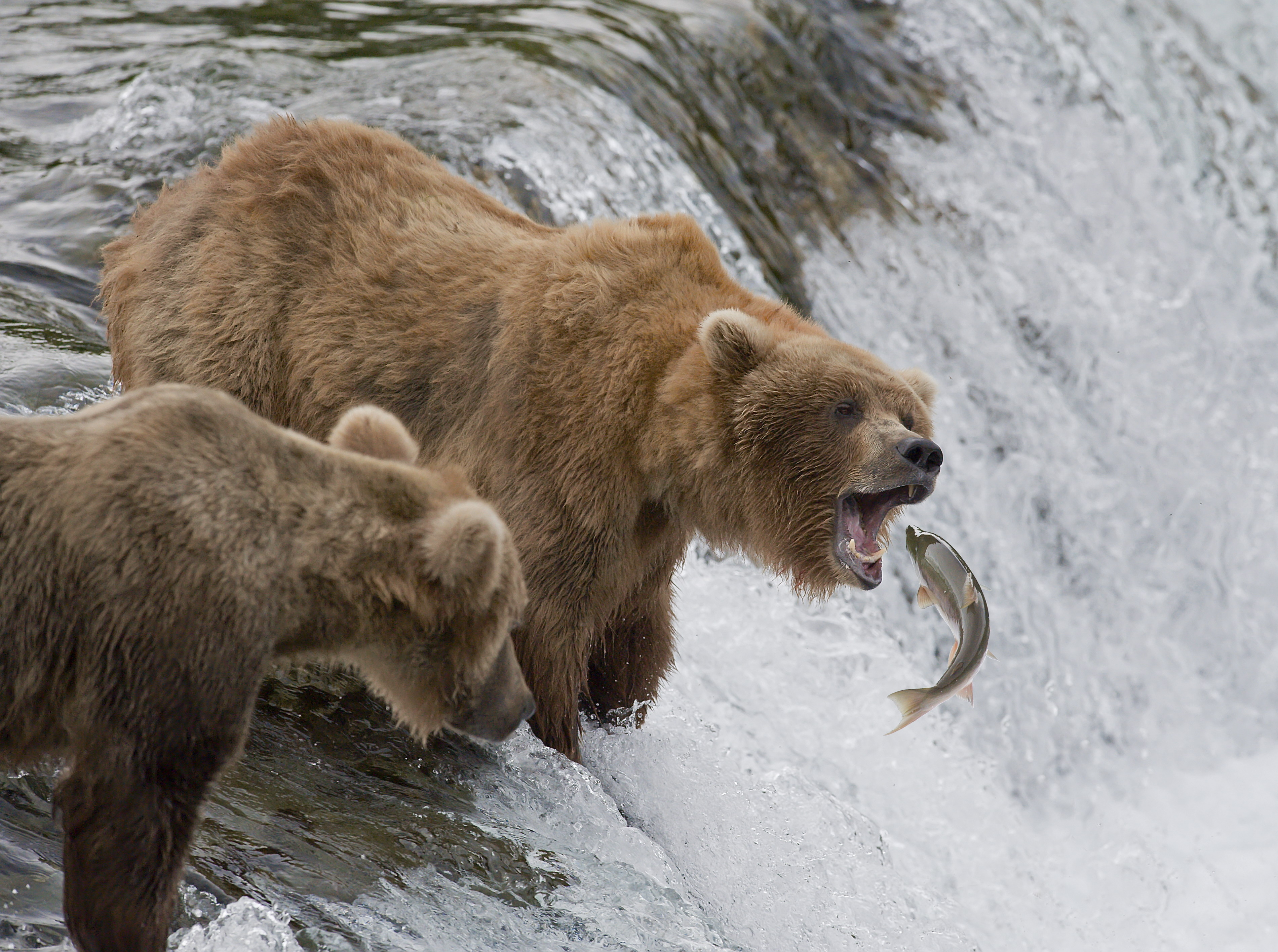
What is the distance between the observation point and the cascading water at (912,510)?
15.3ft

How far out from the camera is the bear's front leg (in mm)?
5355

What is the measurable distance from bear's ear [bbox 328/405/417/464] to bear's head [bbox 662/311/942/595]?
46.6 inches

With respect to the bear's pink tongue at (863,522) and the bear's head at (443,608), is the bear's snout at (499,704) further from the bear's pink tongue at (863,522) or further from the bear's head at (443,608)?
the bear's pink tongue at (863,522)

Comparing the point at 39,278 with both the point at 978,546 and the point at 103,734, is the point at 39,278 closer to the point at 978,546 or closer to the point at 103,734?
the point at 103,734

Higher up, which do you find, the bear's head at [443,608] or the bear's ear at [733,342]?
the bear's ear at [733,342]

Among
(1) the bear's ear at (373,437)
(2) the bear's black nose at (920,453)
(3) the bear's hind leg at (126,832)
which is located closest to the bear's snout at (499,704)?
(1) the bear's ear at (373,437)

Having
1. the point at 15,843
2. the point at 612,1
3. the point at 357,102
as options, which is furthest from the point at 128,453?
the point at 612,1

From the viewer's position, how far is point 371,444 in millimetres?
3863

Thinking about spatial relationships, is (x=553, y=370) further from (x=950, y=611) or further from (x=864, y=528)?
(x=950, y=611)

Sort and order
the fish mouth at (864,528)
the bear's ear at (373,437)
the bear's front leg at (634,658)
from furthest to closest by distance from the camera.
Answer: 1. the bear's front leg at (634,658)
2. the fish mouth at (864,528)
3. the bear's ear at (373,437)

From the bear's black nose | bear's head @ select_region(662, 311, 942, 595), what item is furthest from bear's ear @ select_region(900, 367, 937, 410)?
the bear's black nose

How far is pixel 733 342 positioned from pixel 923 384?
940 millimetres

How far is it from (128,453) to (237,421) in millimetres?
291

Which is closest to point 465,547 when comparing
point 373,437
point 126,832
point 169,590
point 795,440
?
point 373,437
